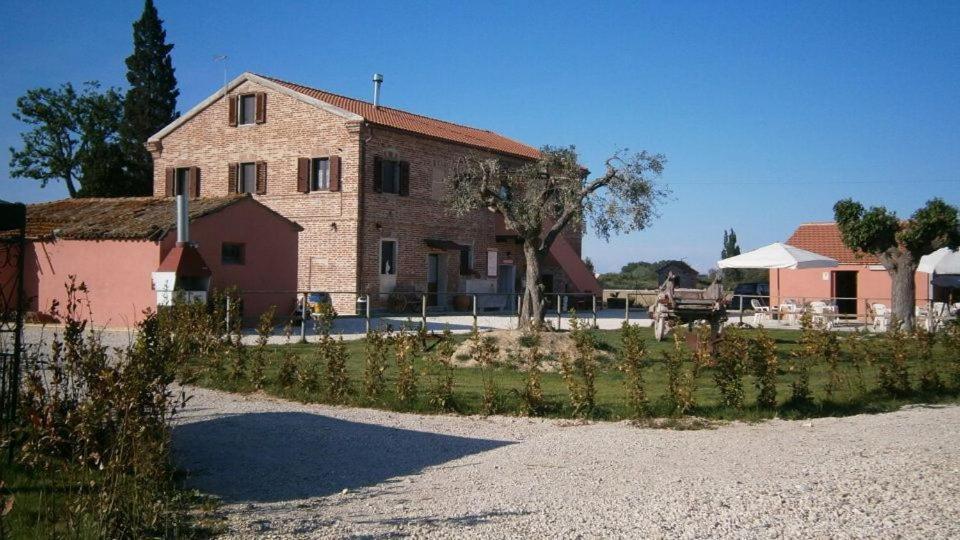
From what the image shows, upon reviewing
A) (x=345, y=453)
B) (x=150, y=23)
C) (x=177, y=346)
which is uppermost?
(x=150, y=23)

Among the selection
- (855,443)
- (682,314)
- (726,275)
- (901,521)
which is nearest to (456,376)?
(682,314)

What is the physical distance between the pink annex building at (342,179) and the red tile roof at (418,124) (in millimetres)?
113

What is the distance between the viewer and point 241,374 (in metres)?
11.0

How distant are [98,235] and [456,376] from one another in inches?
527

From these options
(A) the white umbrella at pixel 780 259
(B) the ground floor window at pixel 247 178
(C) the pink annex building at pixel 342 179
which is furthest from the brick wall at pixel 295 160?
(A) the white umbrella at pixel 780 259

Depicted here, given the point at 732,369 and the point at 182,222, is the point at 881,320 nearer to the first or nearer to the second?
the point at 732,369

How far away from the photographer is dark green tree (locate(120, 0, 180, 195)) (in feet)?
138

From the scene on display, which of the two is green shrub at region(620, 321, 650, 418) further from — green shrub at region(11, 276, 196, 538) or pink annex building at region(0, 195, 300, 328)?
pink annex building at region(0, 195, 300, 328)

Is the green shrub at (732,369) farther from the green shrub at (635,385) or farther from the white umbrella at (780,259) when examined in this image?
the white umbrella at (780,259)

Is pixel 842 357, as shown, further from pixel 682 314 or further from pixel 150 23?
pixel 150 23

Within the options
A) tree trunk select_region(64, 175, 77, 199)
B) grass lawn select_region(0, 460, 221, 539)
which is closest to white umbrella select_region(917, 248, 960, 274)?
grass lawn select_region(0, 460, 221, 539)

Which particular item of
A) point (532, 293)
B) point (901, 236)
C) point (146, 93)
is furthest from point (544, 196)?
point (146, 93)

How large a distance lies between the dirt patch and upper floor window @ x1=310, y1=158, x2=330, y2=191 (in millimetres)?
15246

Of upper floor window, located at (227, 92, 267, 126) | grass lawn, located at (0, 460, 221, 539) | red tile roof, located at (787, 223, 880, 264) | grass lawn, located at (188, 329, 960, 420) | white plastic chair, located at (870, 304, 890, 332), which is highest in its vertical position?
upper floor window, located at (227, 92, 267, 126)
